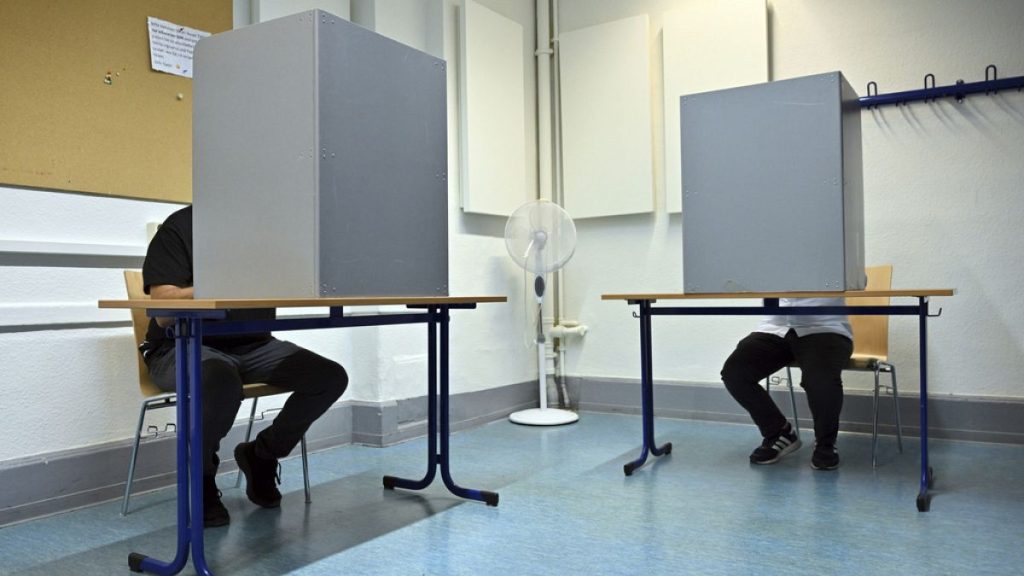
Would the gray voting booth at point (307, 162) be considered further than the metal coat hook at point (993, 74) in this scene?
No

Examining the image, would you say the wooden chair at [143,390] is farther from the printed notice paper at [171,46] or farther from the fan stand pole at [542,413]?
the fan stand pole at [542,413]

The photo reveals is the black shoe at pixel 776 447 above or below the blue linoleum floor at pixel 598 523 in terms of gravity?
above

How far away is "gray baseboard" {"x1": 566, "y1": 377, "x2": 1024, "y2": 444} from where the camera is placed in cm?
360

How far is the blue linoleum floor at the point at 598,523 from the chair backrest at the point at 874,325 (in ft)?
1.47

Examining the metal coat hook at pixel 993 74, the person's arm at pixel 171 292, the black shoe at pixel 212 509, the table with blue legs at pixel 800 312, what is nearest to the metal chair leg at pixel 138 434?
the black shoe at pixel 212 509

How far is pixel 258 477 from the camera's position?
2.65 meters

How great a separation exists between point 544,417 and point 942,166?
2.37 m

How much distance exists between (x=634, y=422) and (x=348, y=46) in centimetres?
288

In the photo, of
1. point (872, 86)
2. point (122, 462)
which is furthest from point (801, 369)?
point (122, 462)

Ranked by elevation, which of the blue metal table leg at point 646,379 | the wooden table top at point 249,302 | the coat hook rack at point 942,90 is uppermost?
the coat hook rack at point 942,90

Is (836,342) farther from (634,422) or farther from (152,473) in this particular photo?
(152,473)

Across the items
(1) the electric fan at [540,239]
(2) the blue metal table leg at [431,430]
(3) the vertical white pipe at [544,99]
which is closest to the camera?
(2) the blue metal table leg at [431,430]

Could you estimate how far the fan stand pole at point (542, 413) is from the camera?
430 cm

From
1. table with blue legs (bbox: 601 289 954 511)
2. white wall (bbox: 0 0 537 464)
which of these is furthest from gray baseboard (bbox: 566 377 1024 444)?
white wall (bbox: 0 0 537 464)
